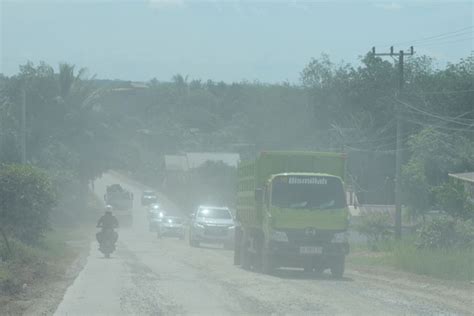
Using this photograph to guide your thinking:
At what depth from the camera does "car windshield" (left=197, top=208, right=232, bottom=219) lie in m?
42.7

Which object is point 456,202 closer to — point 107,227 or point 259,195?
point 259,195

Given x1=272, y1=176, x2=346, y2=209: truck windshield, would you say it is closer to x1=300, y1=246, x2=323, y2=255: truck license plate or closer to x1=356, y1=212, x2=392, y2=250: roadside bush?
x1=300, y1=246, x2=323, y2=255: truck license plate

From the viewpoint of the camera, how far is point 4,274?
65.3 feet

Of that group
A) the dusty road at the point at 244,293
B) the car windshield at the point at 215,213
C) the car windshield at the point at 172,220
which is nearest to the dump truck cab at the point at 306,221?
the dusty road at the point at 244,293

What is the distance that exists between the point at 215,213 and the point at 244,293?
25.4 metres

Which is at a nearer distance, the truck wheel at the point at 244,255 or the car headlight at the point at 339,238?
the car headlight at the point at 339,238

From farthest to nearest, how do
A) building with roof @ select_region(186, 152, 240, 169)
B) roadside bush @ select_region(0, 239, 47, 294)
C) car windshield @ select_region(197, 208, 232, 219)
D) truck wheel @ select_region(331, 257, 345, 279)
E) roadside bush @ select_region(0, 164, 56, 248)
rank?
building with roof @ select_region(186, 152, 240, 169)
car windshield @ select_region(197, 208, 232, 219)
roadside bush @ select_region(0, 164, 56, 248)
truck wheel @ select_region(331, 257, 345, 279)
roadside bush @ select_region(0, 239, 47, 294)

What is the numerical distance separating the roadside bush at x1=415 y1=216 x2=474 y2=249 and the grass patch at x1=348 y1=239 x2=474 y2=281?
485 millimetres

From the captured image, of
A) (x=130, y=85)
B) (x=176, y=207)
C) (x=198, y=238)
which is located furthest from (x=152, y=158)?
(x=198, y=238)

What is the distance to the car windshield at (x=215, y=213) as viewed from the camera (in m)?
42.7

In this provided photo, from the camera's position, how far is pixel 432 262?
77.7ft

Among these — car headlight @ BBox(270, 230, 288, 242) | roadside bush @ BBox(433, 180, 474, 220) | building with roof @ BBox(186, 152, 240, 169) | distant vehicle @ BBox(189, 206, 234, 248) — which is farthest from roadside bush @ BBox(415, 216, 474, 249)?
building with roof @ BBox(186, 152, 240, 169)

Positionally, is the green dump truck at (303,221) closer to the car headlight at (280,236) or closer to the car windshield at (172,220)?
the car headlight at (280,236)

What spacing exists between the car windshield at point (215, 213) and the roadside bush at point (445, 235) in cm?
1577
